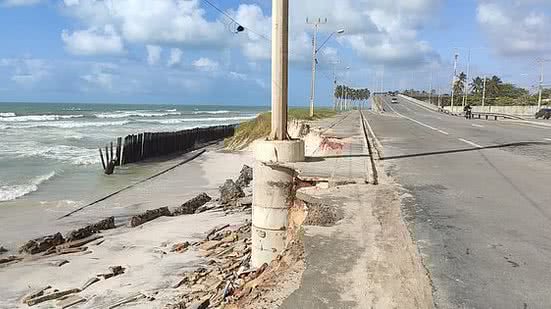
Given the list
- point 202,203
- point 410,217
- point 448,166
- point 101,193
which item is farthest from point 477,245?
point 101,193

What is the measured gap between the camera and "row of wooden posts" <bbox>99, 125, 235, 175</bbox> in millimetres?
32763

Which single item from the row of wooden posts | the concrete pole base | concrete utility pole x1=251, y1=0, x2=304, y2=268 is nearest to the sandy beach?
the concrete pole base

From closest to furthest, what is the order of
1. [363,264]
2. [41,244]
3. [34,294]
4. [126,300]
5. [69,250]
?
1. [363,264]
2. [126,300]
3. [34,294]
4. [69,250]
5. [41,244]

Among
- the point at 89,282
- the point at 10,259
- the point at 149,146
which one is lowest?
the point at 149,146

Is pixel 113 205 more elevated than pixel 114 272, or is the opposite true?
pixel 114 272

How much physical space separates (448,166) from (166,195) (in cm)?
1252

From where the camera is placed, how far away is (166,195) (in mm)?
20844

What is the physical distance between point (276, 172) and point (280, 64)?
1.80m

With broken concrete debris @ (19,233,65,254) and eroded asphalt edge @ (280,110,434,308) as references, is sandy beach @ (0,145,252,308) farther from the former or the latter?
eroded asphalt edge @ (280,110,434,308)

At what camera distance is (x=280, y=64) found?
26.9 ft

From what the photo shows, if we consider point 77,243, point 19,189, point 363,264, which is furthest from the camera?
point 19,189

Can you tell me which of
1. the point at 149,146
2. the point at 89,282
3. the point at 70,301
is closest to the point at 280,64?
the point at 70,301

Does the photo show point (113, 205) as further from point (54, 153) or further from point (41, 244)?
point (54, 153)

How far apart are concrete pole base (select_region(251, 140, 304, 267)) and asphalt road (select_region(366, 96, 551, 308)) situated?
1.62 meters
